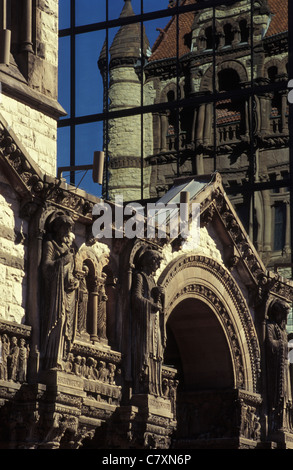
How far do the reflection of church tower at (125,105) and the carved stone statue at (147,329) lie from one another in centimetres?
1171

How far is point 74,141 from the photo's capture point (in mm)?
41406

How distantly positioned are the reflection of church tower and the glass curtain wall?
0.03m

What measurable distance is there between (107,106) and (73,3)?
371 centimetres

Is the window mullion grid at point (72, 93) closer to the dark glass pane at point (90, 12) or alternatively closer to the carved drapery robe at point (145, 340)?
the dark glass pane at point (90, 12)

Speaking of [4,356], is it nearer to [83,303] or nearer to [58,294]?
[58,294]

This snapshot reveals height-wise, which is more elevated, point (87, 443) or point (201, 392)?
point (201, 392)

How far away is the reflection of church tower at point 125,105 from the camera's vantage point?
40062mm

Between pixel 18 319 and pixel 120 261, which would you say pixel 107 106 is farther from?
pixel 18 319

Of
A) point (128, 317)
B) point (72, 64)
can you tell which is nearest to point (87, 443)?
point (128, 317)

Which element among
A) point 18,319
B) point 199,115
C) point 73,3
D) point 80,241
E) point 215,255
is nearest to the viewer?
point 18,319

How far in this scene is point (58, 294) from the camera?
82.1 feet

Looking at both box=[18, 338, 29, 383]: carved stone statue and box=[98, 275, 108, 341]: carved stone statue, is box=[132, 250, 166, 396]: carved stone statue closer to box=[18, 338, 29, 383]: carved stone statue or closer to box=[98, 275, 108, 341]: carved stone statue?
box=[98, 275, 108, 341]: carved stone statue

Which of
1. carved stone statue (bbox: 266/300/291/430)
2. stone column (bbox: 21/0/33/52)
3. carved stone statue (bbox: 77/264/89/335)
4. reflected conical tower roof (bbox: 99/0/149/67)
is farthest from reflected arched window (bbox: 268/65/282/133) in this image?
carved stone statue (bbox: 77/264/89/335)

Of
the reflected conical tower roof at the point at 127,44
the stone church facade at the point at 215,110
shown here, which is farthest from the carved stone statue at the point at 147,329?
the reflected conical tower roof at the point at 127,44
